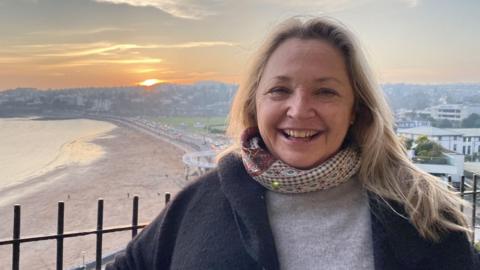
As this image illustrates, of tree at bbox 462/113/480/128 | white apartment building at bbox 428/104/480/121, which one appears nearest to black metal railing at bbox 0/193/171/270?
white apartment building at bbox 428/104/480/121

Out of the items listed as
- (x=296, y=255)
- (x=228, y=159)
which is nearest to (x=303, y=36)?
(x=228, y=159)

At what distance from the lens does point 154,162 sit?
24547 millimetres

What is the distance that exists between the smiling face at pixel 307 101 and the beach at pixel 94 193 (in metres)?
5.98

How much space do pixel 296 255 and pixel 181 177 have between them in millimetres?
20446

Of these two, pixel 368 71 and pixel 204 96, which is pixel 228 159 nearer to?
pixel 368 71

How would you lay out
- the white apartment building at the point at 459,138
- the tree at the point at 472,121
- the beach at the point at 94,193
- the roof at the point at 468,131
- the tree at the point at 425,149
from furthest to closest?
the white apartment building at the point at 459,138 < the roof at the point at 468,131 < the tree at the point at 472,121 < the beach at the point at 94,193 < the tree at the point at 425,149

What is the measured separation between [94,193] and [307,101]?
17350 millimetres

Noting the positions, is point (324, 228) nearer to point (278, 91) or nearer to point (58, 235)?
point (278, 91)

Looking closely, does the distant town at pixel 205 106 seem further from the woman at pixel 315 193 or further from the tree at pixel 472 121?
the woman at pixel 315 193

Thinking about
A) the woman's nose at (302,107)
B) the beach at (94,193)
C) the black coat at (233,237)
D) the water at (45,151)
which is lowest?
the beach at (94,193)

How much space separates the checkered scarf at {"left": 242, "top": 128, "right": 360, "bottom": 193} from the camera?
1032 mm

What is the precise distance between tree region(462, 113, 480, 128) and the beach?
23.9 ft

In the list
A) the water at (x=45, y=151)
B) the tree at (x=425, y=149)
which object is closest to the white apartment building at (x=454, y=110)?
the tree at (x=425, y=149)

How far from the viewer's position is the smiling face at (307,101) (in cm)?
101
